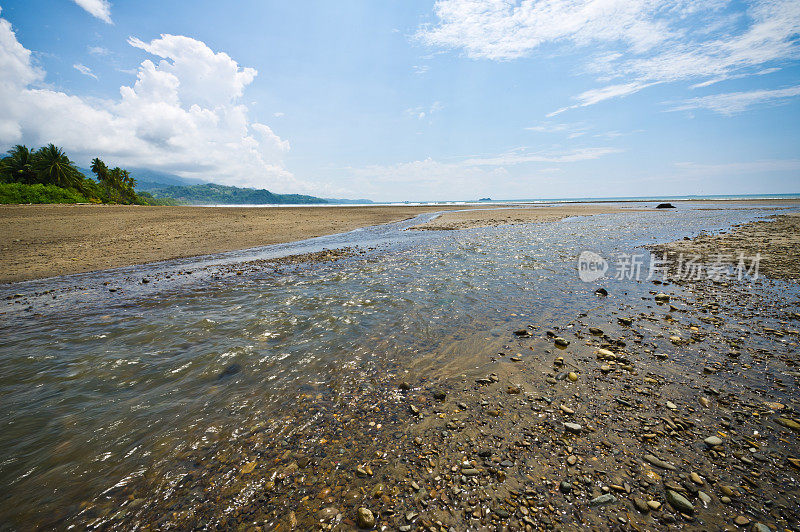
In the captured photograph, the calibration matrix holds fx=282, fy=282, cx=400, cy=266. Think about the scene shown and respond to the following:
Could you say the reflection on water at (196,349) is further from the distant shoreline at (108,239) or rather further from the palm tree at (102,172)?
the palm tree at (102,172)

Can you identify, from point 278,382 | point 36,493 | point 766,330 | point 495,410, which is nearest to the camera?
point 36,493

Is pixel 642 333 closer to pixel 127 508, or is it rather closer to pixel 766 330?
pixel 766 330

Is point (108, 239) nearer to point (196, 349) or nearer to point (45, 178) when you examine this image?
point (196, 349)

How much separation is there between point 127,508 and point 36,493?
4.84 feet

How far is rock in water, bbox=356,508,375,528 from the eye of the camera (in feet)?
11.0

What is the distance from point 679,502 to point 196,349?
9978mm

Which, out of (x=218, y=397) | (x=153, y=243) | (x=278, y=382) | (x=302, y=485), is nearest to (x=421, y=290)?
(x=278, y=382)

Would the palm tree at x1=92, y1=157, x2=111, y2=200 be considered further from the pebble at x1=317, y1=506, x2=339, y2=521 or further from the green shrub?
the pebble at x1=317, y1=506, x2=339, y2=521

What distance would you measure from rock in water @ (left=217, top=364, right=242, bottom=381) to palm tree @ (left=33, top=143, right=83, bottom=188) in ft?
331

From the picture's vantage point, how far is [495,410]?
5293mm

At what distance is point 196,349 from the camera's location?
25.4 feet

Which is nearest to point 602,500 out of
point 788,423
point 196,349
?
point 788,423

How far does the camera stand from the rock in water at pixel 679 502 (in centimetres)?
334

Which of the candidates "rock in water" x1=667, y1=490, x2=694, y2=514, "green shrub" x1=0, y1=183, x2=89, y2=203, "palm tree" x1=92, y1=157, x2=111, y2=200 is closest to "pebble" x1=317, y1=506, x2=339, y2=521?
"rock in water" x1=667, y1=490, x2=694, y2=514
